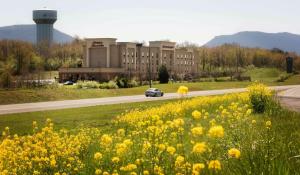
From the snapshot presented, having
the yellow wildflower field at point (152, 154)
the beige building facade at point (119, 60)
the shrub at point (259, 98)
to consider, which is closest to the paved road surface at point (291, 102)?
the shrub at point (259, 98)

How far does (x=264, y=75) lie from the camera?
107938 mm

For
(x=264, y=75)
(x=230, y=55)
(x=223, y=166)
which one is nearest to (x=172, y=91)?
(x=264, y=75)

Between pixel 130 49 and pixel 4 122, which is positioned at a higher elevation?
pixel 130 49

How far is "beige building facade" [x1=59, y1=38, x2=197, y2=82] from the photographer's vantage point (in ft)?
304

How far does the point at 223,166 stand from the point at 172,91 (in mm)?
57319

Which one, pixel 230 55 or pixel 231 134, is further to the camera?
pixel 230 55

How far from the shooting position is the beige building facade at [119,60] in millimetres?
92625

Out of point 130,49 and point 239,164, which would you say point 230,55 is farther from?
point 239,164

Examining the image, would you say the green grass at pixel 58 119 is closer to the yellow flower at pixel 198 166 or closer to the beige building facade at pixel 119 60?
the yellow flower at pixel 198 166

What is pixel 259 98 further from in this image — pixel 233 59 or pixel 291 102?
pixel 233 59

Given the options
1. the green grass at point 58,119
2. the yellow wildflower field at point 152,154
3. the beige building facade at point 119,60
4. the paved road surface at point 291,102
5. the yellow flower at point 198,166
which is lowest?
the green grass at point 58,119

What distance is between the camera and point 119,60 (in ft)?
319

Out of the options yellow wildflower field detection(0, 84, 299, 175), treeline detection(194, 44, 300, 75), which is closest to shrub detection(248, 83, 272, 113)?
yellow wildflower field detection(0, 84, 299, 175)

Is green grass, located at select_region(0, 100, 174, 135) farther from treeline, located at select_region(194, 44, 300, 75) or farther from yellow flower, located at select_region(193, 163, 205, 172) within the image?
treeline, located at select_region(194, 44, 300, 75)
